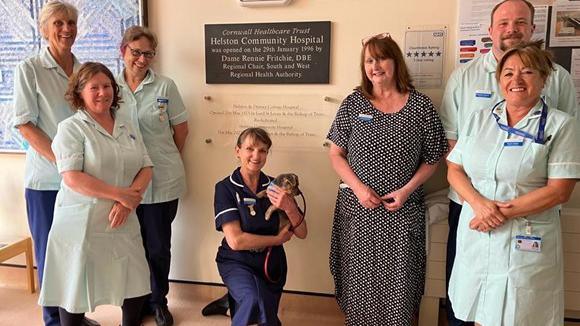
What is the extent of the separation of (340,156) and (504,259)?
84cm

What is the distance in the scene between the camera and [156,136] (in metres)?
2.44

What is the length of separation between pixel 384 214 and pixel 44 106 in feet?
5.40

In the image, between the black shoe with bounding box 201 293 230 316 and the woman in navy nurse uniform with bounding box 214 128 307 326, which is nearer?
the woman in navy nurse uniform with bounding box 214 128 307 326

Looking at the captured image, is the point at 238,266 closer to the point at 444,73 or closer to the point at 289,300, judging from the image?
the point at 289,300

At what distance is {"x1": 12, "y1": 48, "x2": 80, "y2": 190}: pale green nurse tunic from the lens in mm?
2148

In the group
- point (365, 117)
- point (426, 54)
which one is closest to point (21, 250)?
point (365, 117)

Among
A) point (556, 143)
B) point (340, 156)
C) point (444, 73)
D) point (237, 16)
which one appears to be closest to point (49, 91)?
point (237, 16)

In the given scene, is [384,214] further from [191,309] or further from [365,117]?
[191,309]

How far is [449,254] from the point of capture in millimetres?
2215

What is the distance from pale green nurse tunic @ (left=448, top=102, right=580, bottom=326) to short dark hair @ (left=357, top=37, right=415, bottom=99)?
0.47 meters

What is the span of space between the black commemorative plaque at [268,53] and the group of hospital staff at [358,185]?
34cm

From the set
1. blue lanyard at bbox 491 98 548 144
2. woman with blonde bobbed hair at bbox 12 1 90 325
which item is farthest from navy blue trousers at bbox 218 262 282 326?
blue lanyard at bbox 491 98 548 144

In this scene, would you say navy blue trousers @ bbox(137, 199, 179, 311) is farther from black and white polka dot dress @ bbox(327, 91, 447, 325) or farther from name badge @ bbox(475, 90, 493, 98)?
name badge @ bbox(475, 90, 493, 98)

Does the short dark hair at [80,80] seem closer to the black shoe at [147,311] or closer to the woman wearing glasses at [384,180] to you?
the woman wearing glasses at [384,180]
